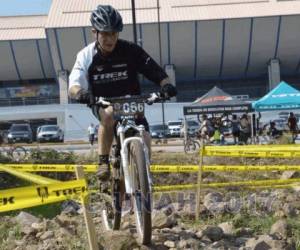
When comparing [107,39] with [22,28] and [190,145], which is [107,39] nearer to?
[190,145]

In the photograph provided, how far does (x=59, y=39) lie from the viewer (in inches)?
2771

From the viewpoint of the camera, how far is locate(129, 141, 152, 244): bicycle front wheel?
4.69 metres

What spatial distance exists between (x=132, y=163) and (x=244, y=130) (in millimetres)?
21244

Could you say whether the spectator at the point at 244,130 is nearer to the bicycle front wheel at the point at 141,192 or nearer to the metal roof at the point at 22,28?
the bicycle front wheel at the point at 141,192

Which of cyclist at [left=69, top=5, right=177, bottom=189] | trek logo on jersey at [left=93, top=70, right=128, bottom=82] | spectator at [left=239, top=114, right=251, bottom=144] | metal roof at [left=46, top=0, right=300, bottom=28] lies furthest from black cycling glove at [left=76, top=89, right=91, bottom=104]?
metal roof at [left=46, top=0, right=300, bottom=28]

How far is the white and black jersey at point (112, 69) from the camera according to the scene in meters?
5.31

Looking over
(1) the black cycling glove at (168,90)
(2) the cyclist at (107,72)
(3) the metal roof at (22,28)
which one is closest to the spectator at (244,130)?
(2) the cyclist at (107,72)

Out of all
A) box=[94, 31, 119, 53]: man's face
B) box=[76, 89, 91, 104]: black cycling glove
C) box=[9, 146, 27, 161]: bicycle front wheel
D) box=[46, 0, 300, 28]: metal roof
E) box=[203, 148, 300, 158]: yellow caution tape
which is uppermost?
box=[46, 0, 300, 28]: metal roof

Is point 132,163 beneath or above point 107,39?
beneath

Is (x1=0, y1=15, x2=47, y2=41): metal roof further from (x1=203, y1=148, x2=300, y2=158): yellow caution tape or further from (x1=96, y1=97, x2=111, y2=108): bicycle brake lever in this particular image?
(x1=96, y1=97, x2=111, y2=108): bicycle brake lever

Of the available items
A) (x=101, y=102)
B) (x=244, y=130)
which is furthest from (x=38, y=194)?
(x=244, y=130)

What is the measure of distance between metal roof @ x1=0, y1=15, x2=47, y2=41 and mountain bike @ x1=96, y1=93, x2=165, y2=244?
73.2m

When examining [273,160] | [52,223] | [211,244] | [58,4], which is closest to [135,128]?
[211,244]

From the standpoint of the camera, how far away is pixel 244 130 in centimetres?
2580
